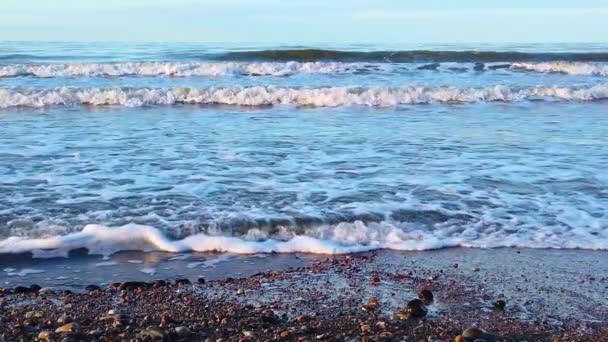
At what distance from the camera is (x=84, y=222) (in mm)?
6156

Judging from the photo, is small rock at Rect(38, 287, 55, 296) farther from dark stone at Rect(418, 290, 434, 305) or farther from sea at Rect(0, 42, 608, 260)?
dark stone at Rect(418, 290, 434, 305)

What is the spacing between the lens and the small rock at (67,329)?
3805 mm

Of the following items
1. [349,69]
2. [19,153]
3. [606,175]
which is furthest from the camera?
[349,69]

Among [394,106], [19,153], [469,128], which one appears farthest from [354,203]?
[394,106]

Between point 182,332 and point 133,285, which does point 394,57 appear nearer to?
point 133,285

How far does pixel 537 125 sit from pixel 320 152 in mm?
5133

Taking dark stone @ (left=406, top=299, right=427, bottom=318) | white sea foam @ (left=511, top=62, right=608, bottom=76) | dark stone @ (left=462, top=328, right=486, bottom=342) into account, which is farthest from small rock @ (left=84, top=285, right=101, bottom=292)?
white sea foam @ (left=511, top=62, right=608, bottom=76)

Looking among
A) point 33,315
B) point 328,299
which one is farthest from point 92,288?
point 328,299

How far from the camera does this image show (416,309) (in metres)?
4.26

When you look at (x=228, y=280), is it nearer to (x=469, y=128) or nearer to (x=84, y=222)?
(x=84, y=222)

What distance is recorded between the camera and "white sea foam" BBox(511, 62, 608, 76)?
2778 cm

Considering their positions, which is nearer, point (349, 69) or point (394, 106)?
point (394, 106)

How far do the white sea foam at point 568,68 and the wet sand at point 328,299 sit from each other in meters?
24.0

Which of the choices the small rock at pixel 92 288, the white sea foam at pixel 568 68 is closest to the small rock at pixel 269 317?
the small rock at pixel 92 288
